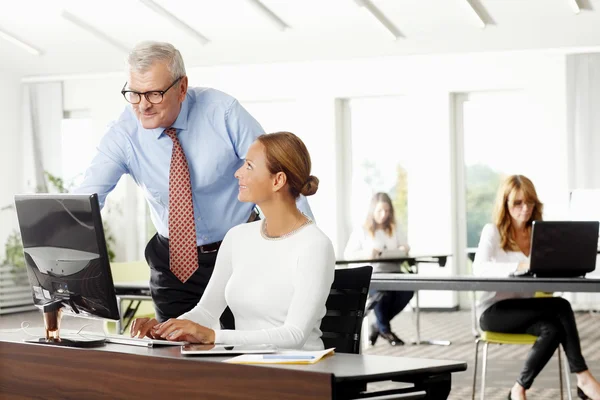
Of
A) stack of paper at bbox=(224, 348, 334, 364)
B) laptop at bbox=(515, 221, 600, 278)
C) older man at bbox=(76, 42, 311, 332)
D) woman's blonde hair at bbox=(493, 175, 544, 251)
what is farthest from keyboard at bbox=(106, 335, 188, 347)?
woman's blonde hair at bbox=(493, 175, 544, 251)

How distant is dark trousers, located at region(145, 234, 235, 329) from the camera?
314cm

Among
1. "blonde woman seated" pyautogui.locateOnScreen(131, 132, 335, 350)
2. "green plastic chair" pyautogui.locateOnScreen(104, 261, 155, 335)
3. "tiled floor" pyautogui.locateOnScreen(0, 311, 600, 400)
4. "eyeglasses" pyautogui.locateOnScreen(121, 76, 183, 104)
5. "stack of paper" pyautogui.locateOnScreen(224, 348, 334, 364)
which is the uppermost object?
"eyeglasses" pyautogui.locateOnScreen(121, 76, 183, 104)

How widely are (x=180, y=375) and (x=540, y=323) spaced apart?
3216 millimetres

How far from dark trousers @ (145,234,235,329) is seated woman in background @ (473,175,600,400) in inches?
84.6

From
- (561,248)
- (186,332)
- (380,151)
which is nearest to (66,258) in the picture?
(186,332)

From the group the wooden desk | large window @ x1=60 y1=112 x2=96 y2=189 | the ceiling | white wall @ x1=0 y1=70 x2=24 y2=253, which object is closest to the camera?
the wooden desk

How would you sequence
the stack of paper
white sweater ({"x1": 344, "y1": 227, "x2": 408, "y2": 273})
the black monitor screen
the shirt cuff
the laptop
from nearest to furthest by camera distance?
1. the stack of paper
2. the black monitor screen
3. the shirt cuff
4. the laptop
5. white sweater ({"x1": 344, "y1": 227, "x2": 408, "y2": 273})

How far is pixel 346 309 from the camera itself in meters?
2.86

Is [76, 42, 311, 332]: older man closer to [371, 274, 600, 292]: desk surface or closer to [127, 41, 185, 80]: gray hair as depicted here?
[127, 41, 185, 80]: gray hair

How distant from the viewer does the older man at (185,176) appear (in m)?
3.09

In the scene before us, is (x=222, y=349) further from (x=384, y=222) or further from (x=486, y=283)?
(x=384, y=222)

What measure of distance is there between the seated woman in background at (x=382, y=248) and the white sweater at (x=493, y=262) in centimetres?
269

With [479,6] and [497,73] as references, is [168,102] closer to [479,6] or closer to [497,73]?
[479,6]

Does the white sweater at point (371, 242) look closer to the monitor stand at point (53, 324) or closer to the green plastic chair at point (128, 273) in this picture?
the green plastic chair at point (128, 273)
